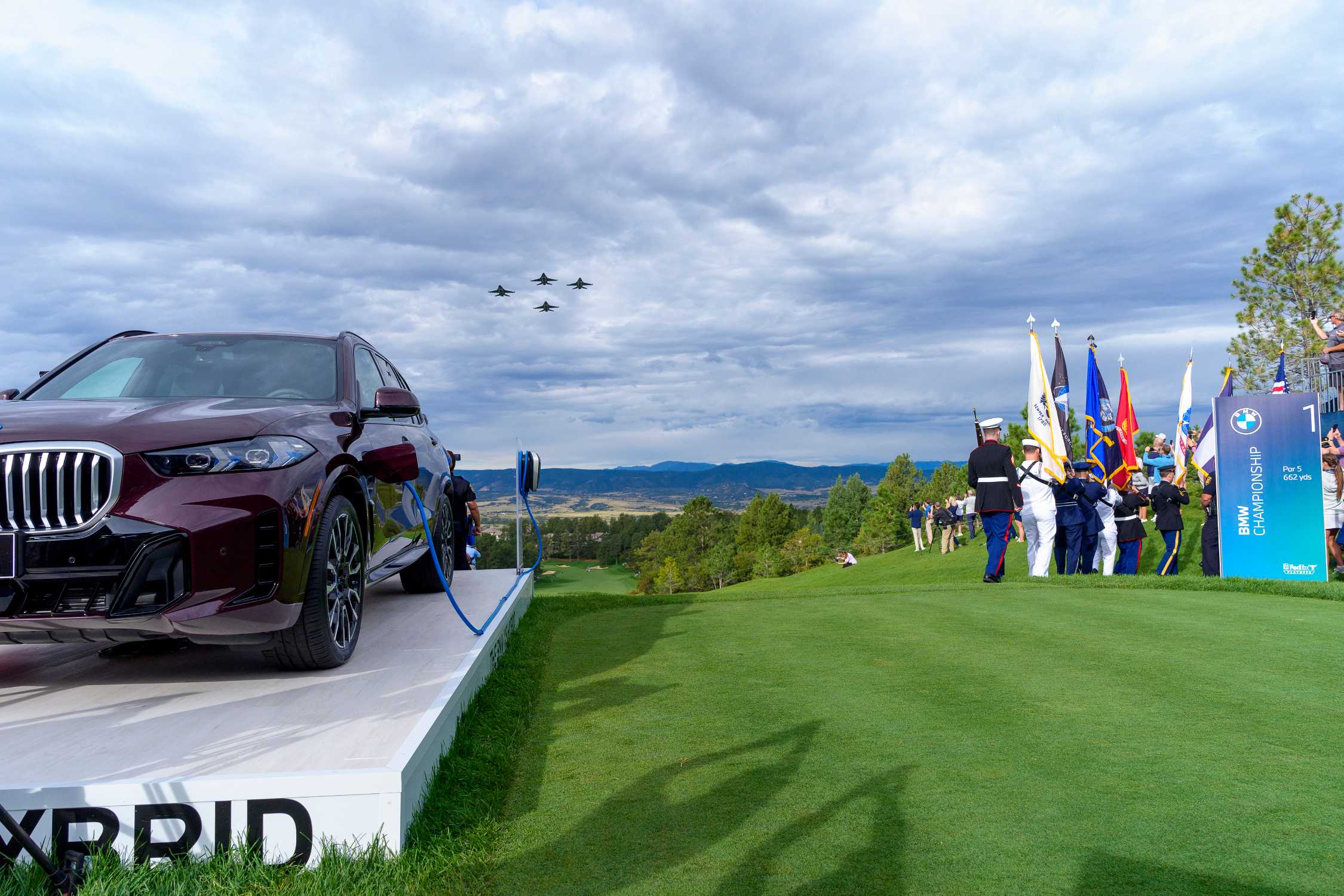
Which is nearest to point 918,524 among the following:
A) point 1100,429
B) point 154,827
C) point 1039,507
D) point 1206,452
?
point 1100,429

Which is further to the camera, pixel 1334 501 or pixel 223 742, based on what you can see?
pixel 1334 501

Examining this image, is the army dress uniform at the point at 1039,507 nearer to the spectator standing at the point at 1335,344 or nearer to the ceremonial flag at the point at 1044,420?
the ceremonial flag at the point at 1044,420

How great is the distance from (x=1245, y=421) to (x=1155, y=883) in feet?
44.7

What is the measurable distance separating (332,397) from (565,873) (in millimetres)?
3569

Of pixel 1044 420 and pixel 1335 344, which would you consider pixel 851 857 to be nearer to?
pixel 1044 420

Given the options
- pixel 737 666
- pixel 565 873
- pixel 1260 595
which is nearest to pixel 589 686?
pixel 737 666

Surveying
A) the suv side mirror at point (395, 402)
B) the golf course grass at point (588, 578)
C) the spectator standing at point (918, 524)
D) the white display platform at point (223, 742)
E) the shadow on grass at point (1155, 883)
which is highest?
the suv side mirror at point (395, 402)

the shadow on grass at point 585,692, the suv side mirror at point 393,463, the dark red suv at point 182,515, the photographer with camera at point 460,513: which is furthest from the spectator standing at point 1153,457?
the dark red suv at point 182,515

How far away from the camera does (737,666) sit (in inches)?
239

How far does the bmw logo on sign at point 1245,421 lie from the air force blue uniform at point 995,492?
11.2ft

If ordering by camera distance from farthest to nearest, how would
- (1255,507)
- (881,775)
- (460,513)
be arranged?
1. (1255,507)
2. (460,513)
3. (881,775)

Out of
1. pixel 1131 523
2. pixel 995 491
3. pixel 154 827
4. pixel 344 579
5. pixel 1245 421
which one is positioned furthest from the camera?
pixel 1131 523

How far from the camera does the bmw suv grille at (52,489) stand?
3732mm

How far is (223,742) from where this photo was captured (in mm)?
3396
